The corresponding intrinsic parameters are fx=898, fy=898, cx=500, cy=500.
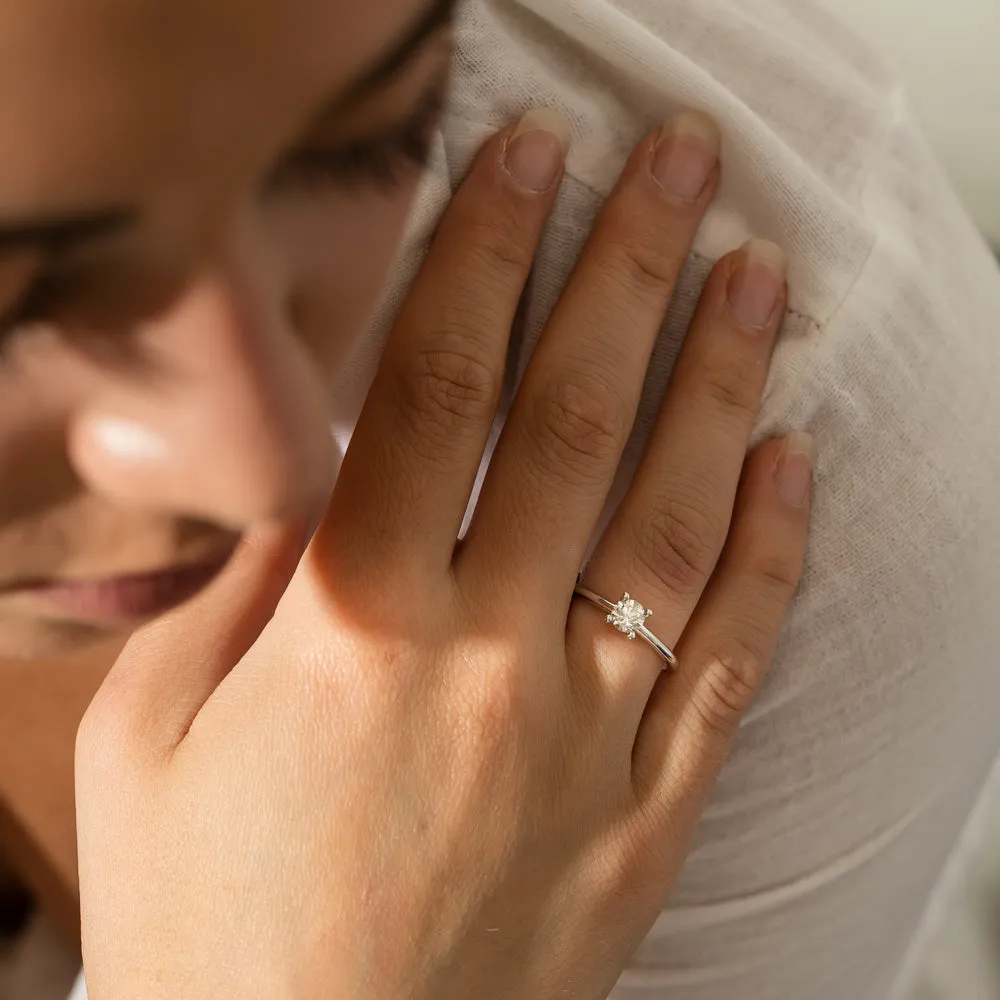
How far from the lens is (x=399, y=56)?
9.8 inches

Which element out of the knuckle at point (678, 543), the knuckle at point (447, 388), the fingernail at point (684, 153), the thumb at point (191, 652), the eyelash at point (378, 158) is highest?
the fingernail at point (684, 153)

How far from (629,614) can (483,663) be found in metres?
0.08

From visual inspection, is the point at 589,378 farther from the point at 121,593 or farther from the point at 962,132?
the point at 962,132

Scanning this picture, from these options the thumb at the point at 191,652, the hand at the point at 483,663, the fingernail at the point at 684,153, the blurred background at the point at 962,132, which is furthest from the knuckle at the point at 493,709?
the blurred background at the point at 962,132

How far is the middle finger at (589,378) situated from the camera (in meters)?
0.37

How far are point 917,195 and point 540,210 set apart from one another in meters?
0.20

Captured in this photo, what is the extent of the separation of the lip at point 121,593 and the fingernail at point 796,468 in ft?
0.79

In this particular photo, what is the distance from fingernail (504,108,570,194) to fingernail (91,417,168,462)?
0.17 m

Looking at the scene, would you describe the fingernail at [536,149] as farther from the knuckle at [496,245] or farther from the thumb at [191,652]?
the thumb at [191,652]

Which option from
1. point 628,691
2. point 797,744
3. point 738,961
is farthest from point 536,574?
point 738,961

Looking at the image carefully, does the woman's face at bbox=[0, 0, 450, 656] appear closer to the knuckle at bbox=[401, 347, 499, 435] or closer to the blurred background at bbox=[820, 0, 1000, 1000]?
the knuckle at bbox=[401, 347, 499, 435]

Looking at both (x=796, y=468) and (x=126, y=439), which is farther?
(x=796, y=468)

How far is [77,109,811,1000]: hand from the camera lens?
38 cm

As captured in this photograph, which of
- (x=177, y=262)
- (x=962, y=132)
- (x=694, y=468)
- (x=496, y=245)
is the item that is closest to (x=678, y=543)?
(x=694, y=468)
